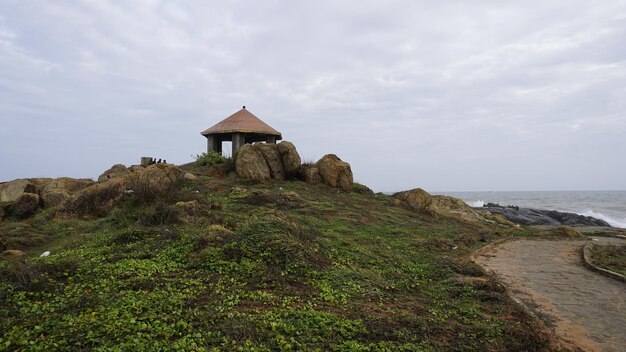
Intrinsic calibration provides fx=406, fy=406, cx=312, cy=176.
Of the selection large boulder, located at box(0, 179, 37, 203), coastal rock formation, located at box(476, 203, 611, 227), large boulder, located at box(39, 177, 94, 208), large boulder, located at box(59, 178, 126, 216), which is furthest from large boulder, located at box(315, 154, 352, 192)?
coastal rock formation, located at box(476, 203, 611, 227)

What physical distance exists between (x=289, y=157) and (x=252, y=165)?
2054 millimetres

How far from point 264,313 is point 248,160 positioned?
593 inches

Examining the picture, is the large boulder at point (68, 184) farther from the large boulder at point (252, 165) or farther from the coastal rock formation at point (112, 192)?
the large boulder at point (252, 165)

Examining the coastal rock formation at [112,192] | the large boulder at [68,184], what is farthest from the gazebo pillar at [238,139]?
the coastal rock formation at [112,192]

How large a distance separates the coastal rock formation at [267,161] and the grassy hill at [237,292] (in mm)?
8211

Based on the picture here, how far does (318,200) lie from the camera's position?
1773 cm

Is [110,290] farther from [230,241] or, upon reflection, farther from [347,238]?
[347,238]

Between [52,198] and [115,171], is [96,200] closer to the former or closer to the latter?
[52,198]

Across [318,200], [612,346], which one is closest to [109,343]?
[612,346]

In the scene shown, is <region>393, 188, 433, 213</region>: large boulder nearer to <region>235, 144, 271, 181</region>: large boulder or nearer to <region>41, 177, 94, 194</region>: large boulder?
<region>235, 144, 271, 181</region>: large boulder

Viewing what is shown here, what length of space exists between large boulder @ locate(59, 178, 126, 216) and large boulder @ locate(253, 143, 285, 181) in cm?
740

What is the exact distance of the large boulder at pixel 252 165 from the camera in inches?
785

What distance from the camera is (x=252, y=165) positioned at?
2012cm

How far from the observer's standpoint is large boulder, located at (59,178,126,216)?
13820mm
